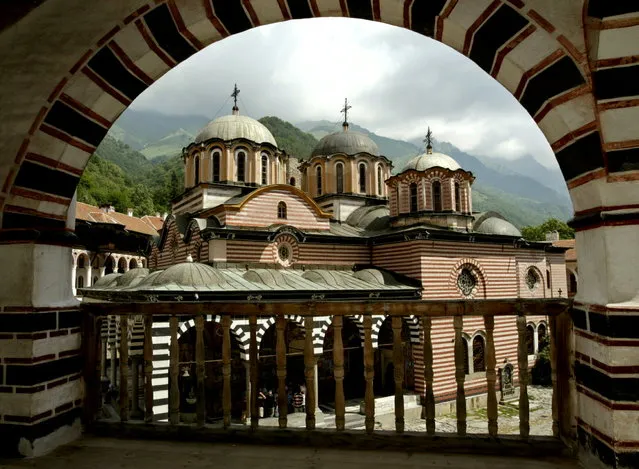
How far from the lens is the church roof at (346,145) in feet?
76.9

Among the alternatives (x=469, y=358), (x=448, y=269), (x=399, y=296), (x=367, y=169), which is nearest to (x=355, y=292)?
(x=399, y=296)

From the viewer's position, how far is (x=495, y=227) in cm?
2073

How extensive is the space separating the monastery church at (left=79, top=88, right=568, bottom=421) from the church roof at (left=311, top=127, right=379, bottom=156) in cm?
86

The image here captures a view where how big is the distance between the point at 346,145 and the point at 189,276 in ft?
44.3

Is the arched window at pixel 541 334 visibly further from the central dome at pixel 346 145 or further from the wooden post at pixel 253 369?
the wooden post at pixel 253 369

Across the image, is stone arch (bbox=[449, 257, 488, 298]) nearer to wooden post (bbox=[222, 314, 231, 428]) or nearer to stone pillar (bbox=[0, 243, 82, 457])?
wooden post (bbox=[222, 314, 231, 428])

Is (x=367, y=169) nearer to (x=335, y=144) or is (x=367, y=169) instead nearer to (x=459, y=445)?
(x=335, y=144)

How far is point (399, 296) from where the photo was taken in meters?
15.2

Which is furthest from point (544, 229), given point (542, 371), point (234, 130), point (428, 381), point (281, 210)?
point (428, 381)

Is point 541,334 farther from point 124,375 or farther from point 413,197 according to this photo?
point 124,375

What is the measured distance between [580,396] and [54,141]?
11.9ft

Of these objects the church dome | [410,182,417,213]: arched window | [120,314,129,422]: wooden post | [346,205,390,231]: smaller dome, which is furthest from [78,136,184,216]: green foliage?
[120,314,129,422]: wooden post

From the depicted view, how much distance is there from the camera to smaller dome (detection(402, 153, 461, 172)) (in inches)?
776

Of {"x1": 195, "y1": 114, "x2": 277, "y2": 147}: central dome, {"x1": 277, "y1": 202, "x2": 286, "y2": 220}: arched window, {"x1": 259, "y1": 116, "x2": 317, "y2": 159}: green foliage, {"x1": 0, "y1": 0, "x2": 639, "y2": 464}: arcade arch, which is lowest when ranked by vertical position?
{"x1": 0, "y1": 0, "x2": 639, "y2": 464}: arcade arch
